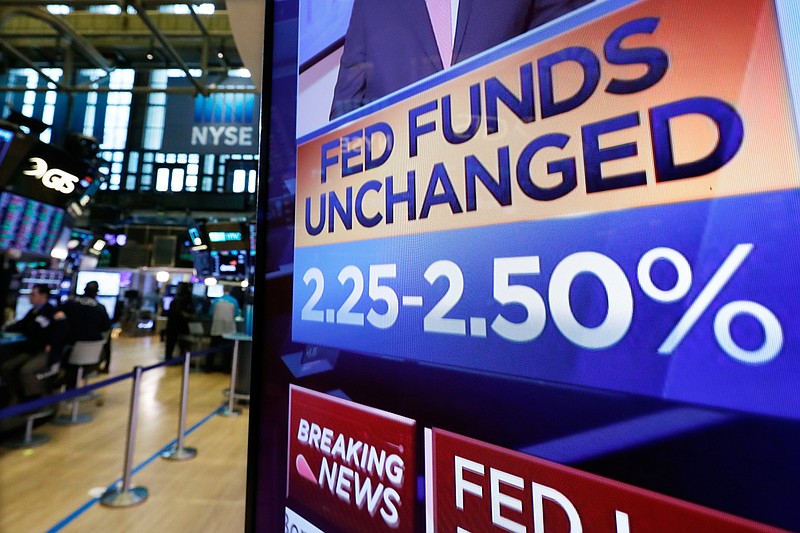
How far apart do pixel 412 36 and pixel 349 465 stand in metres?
1.18

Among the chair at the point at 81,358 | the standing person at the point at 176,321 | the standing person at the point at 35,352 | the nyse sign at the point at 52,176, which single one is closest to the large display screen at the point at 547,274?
the standing person at the point at 35,352

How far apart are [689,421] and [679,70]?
57 centimetres

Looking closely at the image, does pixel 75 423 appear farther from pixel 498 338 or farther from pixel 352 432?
pixel 498 338

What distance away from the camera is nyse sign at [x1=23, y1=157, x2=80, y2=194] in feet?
14.8

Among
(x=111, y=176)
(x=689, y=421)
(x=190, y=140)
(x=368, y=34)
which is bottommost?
(x=689, y=421)

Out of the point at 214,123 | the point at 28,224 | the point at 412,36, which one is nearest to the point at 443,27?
the point at 412,36

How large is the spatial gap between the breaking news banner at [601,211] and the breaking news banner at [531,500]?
6.7 inches

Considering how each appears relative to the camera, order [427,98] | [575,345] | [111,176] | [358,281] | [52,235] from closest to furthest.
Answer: [575,345] → [427,98] → [358,281] → [52,235] → [111,176]

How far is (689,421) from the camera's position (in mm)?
640

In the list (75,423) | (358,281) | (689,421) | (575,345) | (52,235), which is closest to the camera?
(689,421)

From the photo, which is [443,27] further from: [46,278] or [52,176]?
[46,278]

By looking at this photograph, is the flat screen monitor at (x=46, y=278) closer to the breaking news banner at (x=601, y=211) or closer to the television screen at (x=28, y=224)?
the television screen at (x=28, y=224)

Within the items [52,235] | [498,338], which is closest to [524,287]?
[498,338]

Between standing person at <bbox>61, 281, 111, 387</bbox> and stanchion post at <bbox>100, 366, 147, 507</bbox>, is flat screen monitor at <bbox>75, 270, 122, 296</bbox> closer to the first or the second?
standing person at <bbox>61, 281, 111, 387</bbox>
